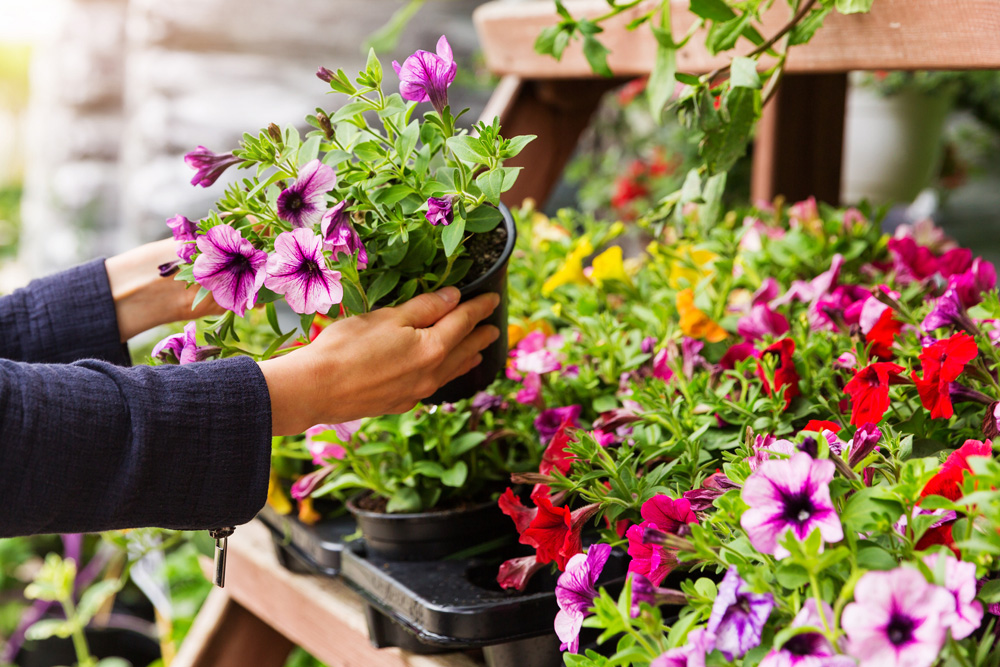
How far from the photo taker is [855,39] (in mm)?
678

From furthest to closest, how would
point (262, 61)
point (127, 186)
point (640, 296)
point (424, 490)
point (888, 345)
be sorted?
point (127, 186) < point (262, 61) < point (640, 296) < point (424, 490) < point (888, 345)

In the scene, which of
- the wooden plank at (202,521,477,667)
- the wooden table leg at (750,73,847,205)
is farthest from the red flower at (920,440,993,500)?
the wooden table leg at (750,73,847,205)

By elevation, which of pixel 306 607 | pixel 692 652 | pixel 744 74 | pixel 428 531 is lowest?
pixel 306 607

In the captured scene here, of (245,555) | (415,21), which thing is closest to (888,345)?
(245,555)

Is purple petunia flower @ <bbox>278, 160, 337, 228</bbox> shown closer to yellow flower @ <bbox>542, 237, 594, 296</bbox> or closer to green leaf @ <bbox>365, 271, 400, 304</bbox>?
green leaf @ <bbox>365, 271, 400, 304</bbox>

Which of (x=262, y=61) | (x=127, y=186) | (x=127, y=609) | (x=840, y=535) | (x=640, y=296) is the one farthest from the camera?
(x=127, y=186)

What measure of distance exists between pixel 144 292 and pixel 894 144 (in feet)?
4.35

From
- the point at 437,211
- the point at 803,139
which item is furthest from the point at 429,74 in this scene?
the point at 803,139

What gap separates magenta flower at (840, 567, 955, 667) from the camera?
0.32 meters

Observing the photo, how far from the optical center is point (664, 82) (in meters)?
0.73

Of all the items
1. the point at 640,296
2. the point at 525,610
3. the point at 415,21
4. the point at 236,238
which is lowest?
the point at 525,610

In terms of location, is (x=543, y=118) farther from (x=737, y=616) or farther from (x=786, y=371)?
(x=737, y=616)

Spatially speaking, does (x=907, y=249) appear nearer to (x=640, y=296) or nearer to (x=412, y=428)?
(x=640, y=296)

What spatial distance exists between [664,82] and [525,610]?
466mm
